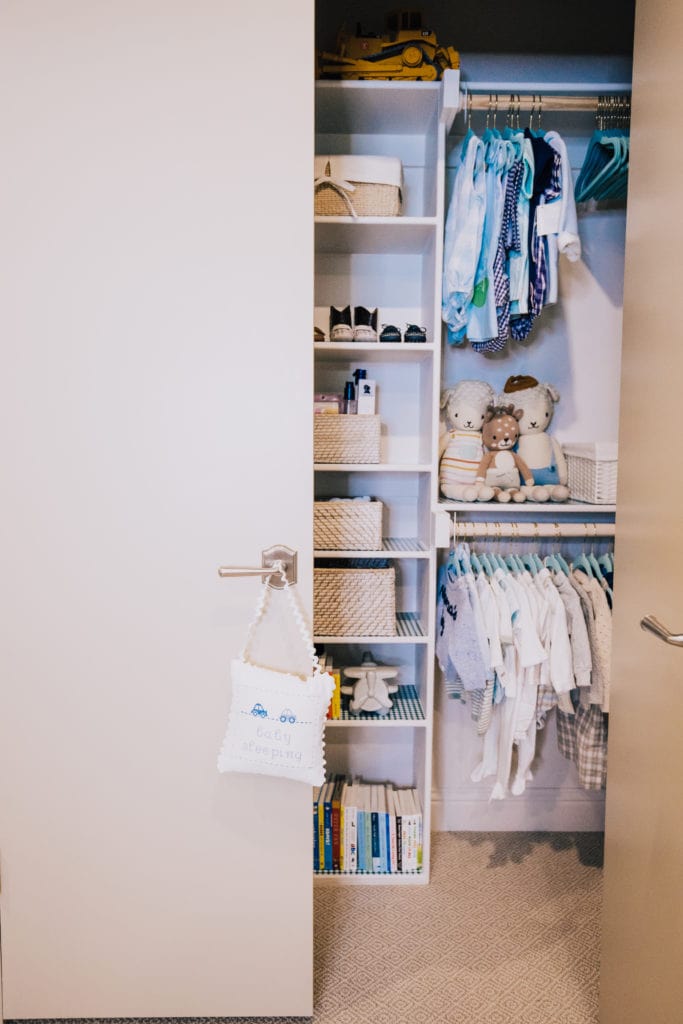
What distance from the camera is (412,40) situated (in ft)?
6.82

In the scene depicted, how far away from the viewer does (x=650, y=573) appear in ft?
4.29

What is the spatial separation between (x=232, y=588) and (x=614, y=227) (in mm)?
1829

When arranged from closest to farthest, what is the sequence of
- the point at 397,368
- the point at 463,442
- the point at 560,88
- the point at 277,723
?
the point at 277,723
the point at 560,88
the point at 463,442
the point at 397,368

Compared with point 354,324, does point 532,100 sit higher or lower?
higher

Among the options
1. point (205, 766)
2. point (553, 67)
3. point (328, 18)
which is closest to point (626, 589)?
point (205, 766)

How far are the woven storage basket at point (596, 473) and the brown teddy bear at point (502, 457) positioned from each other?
0.13 m

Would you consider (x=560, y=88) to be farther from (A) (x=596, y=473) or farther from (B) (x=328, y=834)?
(B) (x=328, y=834)

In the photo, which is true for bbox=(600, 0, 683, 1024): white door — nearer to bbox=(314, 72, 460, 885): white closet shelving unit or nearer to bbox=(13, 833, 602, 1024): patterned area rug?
bbox=(13, 833, 602, 1024): patterned area rug

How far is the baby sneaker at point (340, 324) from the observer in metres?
2.19

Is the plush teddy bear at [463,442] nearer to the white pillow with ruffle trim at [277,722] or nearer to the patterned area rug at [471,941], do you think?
the white pillow with ruffle trim at [277,722]

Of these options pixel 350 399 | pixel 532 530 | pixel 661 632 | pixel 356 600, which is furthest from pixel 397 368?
pixel 661 632

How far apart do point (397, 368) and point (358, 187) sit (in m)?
0.59

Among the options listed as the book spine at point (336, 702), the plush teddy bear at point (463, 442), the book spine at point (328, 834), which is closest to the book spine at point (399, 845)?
the book spine at point (328, 834)

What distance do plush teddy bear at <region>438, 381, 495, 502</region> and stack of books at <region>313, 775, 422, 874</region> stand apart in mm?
1016
